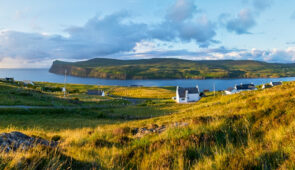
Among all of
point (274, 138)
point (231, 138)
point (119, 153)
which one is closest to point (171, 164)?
point (119, 153)

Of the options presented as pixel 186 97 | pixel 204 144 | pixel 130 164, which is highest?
pixel 204 144

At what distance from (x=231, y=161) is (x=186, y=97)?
87686 millimetres

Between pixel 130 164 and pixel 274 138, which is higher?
pixel 274 138

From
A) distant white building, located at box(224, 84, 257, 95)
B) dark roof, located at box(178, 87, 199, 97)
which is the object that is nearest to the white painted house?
dark roof, located at box(178, 87, 199, 97)

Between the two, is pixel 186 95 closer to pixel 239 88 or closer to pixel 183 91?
pixel 183 91

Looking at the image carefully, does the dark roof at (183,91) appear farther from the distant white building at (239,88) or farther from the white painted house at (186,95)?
the distant white building at (239,88)

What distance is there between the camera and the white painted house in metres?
89.1

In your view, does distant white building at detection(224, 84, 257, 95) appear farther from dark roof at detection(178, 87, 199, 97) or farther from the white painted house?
the white painted house

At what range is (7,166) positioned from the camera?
364 cm

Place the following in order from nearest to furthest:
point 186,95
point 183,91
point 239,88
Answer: point 186,95
point 183,91
point 239,88

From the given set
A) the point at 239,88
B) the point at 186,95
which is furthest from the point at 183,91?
the point at 239,88

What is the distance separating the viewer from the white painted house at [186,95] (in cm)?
8912

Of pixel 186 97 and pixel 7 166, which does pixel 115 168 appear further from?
pixel 186 97

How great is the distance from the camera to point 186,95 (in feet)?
295
